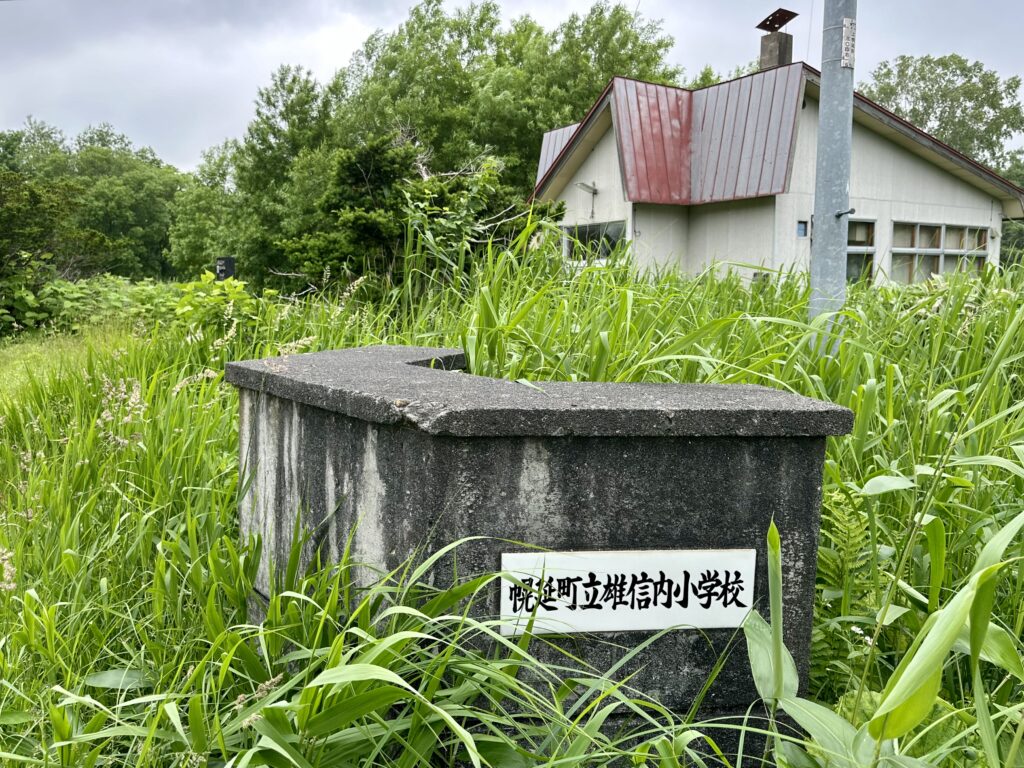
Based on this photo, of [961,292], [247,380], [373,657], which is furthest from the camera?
[961,292]

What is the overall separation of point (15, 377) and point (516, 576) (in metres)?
6.18

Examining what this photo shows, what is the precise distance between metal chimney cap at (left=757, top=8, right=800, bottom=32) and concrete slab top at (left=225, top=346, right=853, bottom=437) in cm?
1819

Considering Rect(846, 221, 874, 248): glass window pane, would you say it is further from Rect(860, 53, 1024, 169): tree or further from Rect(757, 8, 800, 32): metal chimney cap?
Rect(860, 53, 1024, 169): tree

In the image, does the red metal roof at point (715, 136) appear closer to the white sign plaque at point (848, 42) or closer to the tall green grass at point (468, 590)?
the tall green grass at point (468, 590)

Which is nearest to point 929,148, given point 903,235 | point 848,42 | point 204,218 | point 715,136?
point 903,235

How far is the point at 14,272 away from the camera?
44.1ft

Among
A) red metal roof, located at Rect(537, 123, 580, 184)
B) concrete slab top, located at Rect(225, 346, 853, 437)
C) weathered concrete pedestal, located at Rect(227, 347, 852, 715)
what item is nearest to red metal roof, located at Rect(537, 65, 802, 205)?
red metal roof, located at Rect(537, 123, 580, 184)

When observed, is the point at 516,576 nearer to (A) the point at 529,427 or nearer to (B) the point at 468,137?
(A) the point at 529,427

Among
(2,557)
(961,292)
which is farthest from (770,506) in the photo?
(961,292)

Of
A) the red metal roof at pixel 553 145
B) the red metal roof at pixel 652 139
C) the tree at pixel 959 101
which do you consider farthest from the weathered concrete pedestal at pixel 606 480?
the tree at pixel 959 101

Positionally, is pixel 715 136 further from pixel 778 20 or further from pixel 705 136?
pixel 778 20

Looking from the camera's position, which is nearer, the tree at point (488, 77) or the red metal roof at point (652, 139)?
the red metal roof at point (652, 139)

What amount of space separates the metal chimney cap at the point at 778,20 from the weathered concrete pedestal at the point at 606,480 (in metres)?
18.4

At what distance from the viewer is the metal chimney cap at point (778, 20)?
18.4 metres
